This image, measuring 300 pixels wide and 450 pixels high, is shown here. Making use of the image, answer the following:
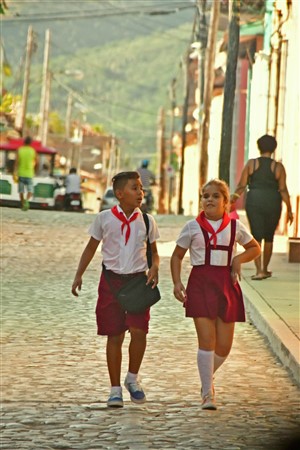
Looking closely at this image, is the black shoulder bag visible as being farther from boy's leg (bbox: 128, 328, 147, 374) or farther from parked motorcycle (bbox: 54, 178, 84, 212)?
parked motorcycle (bbox: 54, 178, 84, 212)

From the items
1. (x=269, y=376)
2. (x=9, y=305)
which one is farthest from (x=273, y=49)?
(x=269, y=376)

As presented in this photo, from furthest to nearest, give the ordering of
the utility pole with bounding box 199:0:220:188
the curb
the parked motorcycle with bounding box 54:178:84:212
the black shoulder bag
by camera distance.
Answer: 1. the parked motorcycle with bounding box 54:178:84:212
2. the utility pole with bounding box 199:0:220:188
3. the curb
4. the black shoulder bag

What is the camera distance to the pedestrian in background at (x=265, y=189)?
17.1m

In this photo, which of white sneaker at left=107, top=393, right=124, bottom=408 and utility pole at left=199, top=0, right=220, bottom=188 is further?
utility pole at left=199, top=0, right=220, bottom=188

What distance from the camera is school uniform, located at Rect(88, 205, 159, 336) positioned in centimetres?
955

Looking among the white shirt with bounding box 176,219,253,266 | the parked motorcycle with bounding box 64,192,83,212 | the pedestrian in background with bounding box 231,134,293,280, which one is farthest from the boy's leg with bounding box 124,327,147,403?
the parked motorcycle with bounding box 64,192,83,212

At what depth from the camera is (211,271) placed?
943 cm

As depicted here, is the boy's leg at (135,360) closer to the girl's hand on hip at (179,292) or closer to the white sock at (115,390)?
the white sock at (115,390)

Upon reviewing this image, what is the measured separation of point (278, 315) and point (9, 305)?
3.13m

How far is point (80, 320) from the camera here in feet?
47.1

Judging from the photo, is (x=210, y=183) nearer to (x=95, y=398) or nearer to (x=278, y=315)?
(x=95, y=398)

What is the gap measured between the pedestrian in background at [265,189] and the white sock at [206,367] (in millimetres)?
7694

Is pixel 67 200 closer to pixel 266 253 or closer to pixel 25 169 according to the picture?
pixel 25 169

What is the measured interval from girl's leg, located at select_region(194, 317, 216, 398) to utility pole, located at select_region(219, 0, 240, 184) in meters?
17.4
